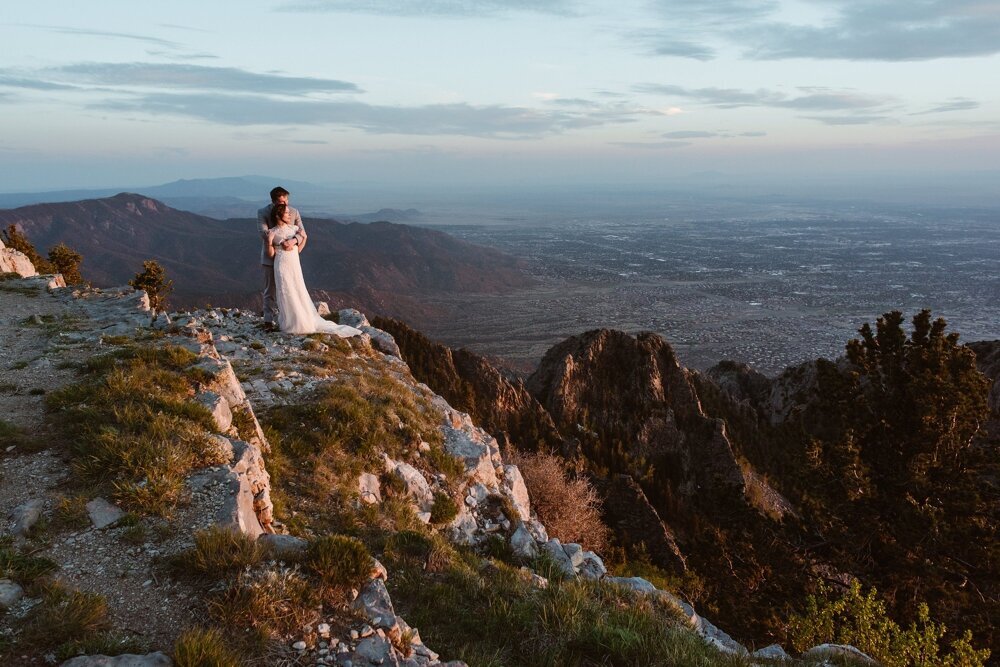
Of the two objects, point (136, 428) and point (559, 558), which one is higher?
Answer: point (136, 428)

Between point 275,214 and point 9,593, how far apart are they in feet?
42.3

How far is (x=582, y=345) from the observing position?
69.7 meters

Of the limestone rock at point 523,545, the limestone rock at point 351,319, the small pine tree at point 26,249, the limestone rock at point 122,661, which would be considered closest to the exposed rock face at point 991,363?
the limestone rock at point 351,319

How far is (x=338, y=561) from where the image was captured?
20.9 ft

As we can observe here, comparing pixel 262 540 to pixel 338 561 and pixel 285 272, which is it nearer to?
pixel 338 561

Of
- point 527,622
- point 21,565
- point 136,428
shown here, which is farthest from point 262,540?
point 136,428

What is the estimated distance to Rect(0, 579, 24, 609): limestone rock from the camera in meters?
5.39

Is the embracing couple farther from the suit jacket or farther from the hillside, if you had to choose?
the hillside

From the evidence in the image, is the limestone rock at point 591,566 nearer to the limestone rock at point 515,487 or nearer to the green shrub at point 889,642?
the limestone rock at point 515,487

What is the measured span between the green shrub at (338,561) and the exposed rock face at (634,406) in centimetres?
4863

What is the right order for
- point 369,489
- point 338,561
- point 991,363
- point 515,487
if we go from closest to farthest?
point 338,561 → point 369,489 → point 515,487 → point 991,363

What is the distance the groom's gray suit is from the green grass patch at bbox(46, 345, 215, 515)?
19.8 ft

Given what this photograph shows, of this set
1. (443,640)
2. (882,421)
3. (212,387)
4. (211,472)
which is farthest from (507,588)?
(882,421)

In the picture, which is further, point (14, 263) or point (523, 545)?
point (14, 263)
